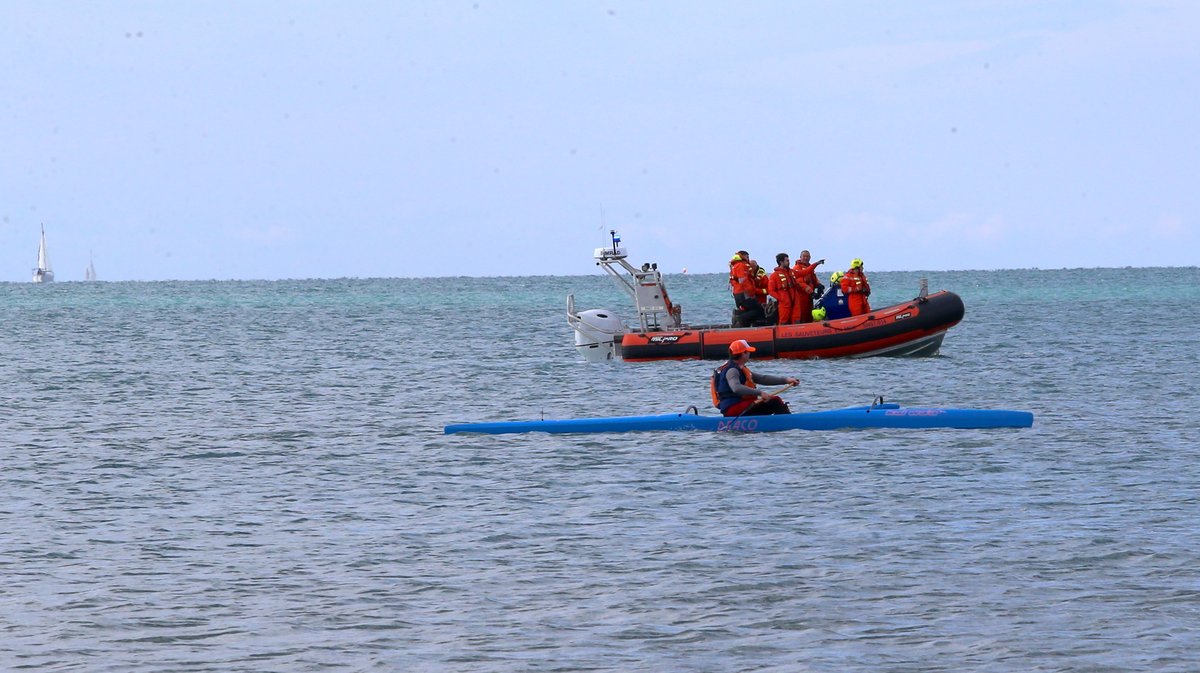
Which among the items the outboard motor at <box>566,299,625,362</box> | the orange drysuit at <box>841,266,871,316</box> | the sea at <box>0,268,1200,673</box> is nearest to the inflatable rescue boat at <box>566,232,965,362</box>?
the orange drysuit at <box>841,266,871,316</box>

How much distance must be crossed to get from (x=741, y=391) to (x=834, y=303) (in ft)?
40.6

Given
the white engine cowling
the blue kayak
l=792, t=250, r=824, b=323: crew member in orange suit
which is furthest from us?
the white engine cowling

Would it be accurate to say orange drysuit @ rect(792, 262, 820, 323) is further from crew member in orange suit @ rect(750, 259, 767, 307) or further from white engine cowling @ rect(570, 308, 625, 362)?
white engine cowling @ rect(570, 308, 625, 362)

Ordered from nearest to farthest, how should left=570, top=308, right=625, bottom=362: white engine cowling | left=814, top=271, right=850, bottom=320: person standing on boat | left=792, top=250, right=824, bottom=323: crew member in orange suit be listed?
1. left=792, top=250, right=824, bottom=323: crew member in orange suit
2. left=814, top=271, right=850, bottom=320: person standing on boat
3. left=570, top=308, right=625, bottom=362: white engine cowling

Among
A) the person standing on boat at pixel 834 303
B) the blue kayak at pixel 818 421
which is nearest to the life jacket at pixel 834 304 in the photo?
the person standing on boat at pixel 834 303

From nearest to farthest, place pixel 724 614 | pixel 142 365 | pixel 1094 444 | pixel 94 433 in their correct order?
pixel 724 614 < pixel 1094 444 < pixel 94 433 < pixel 142 365

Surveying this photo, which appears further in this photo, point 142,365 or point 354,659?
point 142,365

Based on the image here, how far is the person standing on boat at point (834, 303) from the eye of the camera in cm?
2991

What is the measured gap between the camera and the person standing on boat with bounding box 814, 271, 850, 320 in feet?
98.1

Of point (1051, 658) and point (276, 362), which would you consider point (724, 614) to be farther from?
point (276, 362)

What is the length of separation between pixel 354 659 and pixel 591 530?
424 centimetres

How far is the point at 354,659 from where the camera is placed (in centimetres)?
891

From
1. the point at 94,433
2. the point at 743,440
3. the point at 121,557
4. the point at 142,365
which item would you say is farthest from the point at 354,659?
the point at 142,365

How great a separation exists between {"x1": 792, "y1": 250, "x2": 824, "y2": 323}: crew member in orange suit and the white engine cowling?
424 cm
